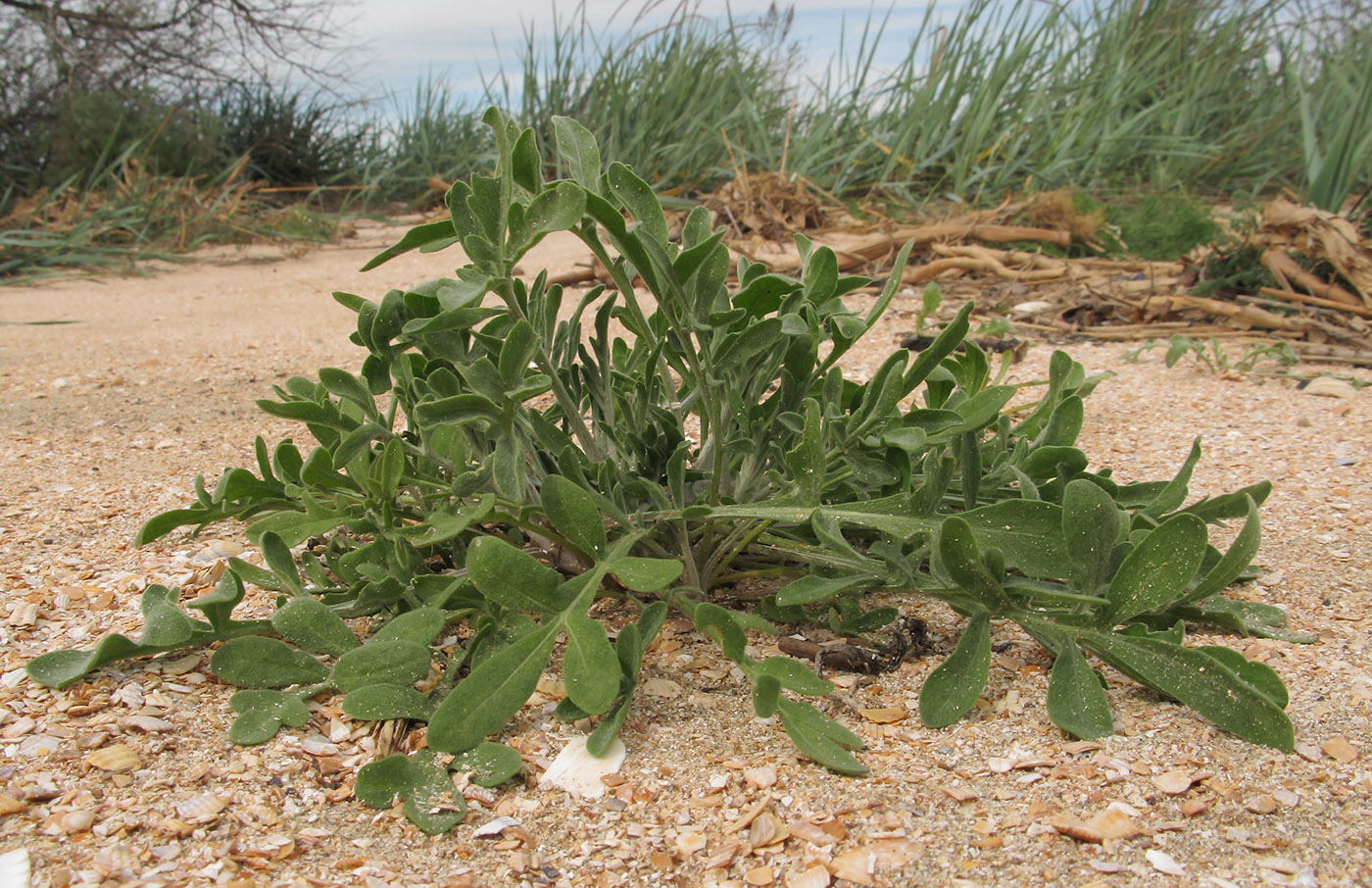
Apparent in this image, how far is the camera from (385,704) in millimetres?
1108

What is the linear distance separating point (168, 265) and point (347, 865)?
5.75 m

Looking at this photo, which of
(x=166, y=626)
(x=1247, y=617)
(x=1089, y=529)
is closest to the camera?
(x=1089, y=529)

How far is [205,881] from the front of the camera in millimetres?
903

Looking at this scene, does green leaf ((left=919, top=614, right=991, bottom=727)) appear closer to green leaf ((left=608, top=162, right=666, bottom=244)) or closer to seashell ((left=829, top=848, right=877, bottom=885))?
seashell ((left=829, top=848, right=877, bottom=885))

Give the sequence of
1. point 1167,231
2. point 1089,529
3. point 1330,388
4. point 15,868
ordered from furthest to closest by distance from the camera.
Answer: point 1167,231 < point 1330,388 < point 1089,529 < point 15,868

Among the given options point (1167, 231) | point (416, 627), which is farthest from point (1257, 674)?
point (1167, 231)

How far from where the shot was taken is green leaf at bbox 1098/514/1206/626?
1066 millimetres

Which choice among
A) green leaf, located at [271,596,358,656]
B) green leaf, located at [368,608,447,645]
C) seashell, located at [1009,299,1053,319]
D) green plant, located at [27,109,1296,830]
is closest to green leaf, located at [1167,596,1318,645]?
green plant, located at [27,109,1296,830]

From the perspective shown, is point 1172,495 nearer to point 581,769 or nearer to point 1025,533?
point 1025,533

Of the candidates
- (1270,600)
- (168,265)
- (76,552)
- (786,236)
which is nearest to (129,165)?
(168,265)

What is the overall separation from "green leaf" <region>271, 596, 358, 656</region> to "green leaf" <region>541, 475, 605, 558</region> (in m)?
0.29

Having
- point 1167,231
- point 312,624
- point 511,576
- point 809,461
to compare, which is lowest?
point 312,624

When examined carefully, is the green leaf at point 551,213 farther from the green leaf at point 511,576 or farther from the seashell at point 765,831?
the seashell at point 765,831

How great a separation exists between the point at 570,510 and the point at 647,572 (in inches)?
4.7
